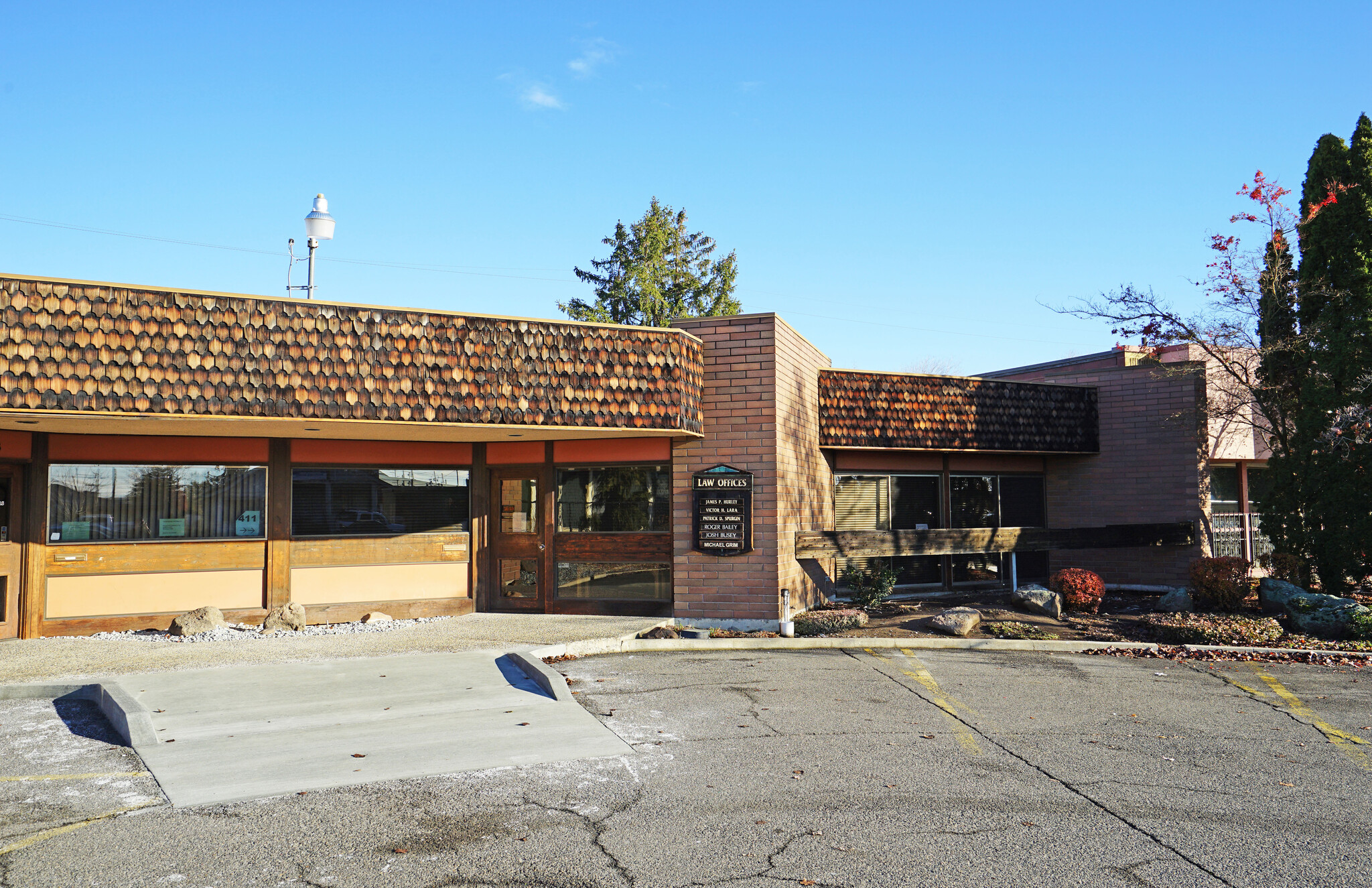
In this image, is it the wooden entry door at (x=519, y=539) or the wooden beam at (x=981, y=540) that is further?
the wooden entry door at (x=519, y=539)

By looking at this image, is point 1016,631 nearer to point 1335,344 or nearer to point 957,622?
point 957,622

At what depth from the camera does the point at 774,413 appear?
12.8m

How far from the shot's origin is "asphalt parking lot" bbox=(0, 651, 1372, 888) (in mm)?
4660

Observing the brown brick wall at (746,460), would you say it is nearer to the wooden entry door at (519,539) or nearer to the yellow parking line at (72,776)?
the wooden entry door at (519,539)

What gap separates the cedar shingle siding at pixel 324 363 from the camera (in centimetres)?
982

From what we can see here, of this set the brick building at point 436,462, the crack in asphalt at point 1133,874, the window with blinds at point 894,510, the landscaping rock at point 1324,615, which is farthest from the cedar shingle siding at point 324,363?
the landscaping rock at point 1324,615

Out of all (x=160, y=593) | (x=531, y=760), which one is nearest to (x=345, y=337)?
(x=160, y=593)

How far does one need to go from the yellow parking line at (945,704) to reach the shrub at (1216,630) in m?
3.68

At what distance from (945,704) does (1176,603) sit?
23.0 ft

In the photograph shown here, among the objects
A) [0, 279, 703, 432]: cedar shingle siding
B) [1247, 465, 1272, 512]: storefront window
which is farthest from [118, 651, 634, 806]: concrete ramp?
[1247, 465, 1272, 512]: storefront window

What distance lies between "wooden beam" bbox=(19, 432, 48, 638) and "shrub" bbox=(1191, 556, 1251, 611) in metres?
16.1

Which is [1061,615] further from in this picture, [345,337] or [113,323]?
[113,323]

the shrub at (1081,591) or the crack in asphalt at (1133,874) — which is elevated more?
the shrub at (1081,591)

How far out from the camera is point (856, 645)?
1155 centimetres
